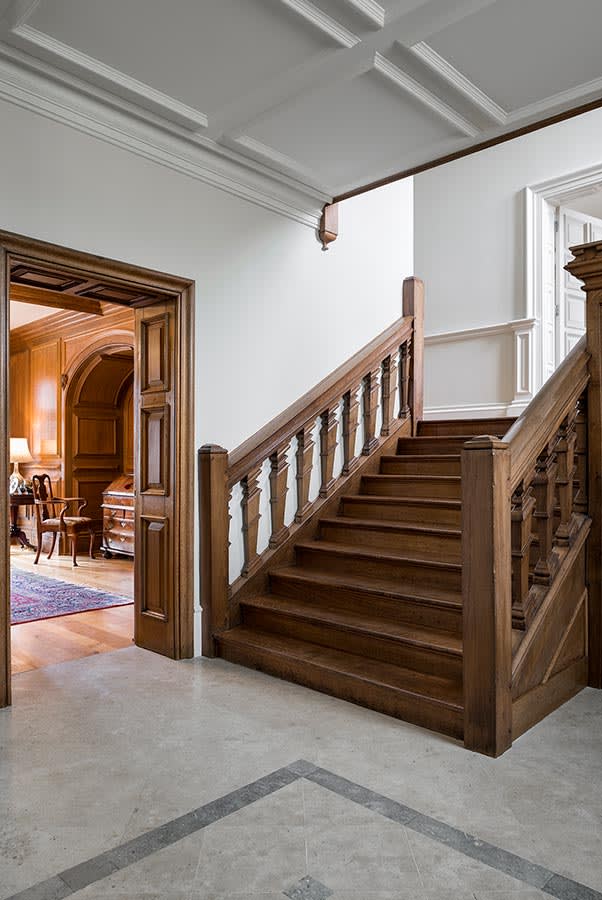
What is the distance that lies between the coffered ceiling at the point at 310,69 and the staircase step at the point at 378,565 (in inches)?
85.1

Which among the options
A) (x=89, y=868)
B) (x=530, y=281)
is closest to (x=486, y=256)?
(x=530, y=281)

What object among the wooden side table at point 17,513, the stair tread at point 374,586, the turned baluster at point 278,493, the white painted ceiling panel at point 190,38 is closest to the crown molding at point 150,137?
the white painted ceiling panel at point 190,38

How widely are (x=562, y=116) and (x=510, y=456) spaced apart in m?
1.90

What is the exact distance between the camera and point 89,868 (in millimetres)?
1834

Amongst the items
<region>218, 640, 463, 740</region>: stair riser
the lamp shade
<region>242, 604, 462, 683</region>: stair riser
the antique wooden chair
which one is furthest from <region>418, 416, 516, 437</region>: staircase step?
the lamp shade

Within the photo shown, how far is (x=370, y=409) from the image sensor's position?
4.66 metres

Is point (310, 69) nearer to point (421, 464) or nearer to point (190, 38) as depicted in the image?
point (190, 38)

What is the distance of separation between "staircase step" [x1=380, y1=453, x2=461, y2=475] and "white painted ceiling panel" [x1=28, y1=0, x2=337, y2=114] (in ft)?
7.80

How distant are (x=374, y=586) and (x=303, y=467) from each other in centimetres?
102

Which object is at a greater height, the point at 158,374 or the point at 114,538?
the point at 158,374

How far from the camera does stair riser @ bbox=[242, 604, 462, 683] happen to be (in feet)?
9.45

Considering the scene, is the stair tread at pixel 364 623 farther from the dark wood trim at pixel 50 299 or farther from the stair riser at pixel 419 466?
the dark wood trim at pixel 50 299

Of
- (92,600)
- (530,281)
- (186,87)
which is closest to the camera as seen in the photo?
(186,87)

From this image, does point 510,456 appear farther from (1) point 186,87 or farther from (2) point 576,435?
(1) point 186,87
